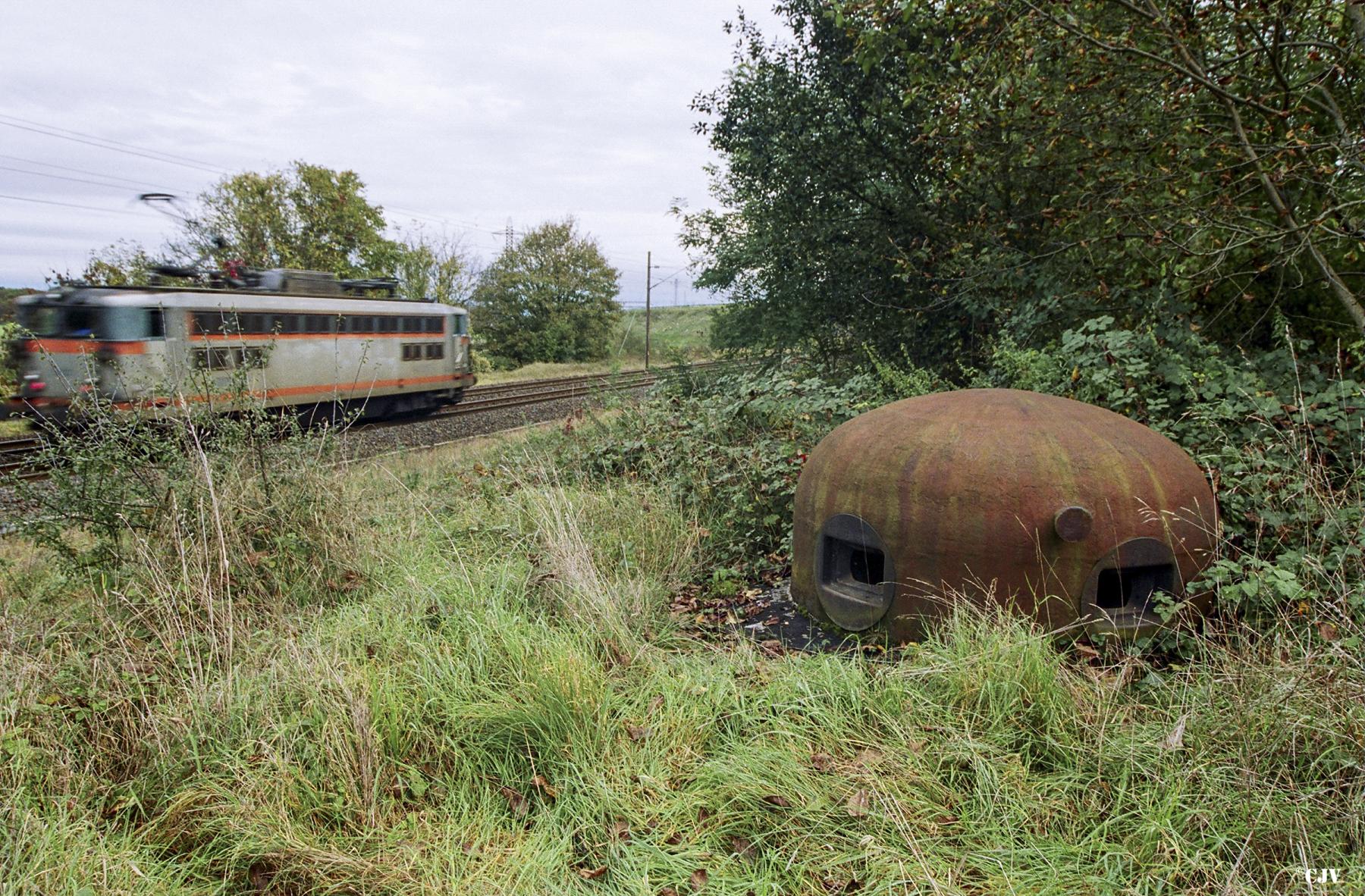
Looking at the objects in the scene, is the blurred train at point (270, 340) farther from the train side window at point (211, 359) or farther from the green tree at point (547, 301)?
the green tree at point (547, 301)

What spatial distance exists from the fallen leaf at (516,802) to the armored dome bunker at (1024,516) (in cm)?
204

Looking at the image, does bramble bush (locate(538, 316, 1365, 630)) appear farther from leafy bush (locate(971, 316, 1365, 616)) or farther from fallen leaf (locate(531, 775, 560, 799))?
fallen leaf (locate(531, 775, 560, 799))

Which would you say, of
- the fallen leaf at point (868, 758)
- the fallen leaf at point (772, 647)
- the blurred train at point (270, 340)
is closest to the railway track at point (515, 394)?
the blurred train at point (270, 340)

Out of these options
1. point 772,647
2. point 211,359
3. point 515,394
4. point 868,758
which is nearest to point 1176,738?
point 868,758

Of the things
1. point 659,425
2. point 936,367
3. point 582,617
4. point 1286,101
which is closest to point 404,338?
point 659,425

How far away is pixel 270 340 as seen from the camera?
474 inches

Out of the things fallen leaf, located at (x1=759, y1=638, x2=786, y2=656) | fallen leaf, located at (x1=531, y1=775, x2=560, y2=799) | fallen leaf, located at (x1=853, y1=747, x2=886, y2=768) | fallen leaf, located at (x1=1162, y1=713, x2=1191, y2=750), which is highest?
fallen leaf, located at (x1=1162, y1=713, x2=1191, y2=750)

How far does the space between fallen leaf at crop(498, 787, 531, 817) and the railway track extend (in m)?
7.43

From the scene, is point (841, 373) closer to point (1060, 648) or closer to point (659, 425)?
point (659, 425)

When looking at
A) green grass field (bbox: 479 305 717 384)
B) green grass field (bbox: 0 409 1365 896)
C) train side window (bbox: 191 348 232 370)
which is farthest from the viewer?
green grass field (bbox: 479 305 717 384)

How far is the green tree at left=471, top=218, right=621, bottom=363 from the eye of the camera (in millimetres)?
34938

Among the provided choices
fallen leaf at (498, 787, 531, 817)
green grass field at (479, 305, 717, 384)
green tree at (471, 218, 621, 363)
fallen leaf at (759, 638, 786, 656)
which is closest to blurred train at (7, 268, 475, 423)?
fallen leaf at (498, 787, 531, 817)

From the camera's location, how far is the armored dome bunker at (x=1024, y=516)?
12.5 feet

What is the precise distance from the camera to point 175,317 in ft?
39.0
